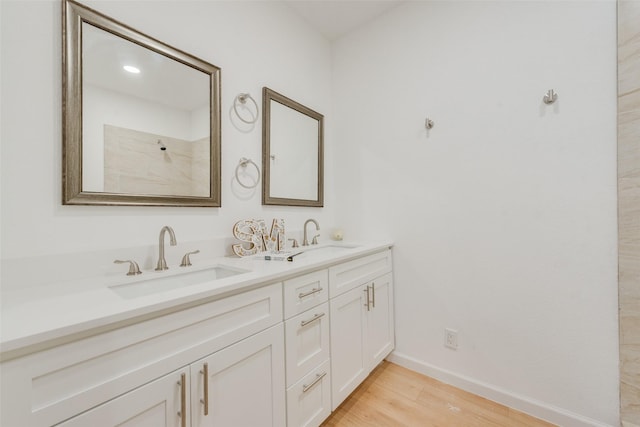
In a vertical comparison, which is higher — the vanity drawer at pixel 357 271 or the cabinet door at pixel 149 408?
the vanity drawer at pixel 357 271

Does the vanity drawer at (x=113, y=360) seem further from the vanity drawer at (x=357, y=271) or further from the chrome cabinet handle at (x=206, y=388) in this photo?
the vanity drawer at (x=357, y=271)

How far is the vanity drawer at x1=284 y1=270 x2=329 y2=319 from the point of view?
45.2 inches

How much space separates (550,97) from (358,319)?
1601mm

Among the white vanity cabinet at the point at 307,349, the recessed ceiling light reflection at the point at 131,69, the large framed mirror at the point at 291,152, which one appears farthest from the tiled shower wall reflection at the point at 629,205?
the recessed ceiling light reflection at the point at 131,69

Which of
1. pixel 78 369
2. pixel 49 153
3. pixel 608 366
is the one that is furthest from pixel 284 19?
pixel 608 366

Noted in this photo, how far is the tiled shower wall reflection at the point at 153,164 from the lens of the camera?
44.6 inches

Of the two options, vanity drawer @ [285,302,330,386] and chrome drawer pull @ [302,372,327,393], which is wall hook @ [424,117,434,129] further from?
chrome drawer pull @ [302,372,327,393]

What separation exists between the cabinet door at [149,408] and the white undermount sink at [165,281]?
0.41 m

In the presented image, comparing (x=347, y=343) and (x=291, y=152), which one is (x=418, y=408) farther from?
(x=291, y=152)

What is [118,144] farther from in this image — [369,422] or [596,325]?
[596,325]

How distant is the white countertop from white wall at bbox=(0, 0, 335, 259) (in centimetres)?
19

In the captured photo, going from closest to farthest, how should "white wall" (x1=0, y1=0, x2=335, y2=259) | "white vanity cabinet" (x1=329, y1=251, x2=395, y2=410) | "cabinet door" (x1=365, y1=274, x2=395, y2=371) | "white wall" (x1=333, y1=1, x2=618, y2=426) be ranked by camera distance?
"white wall" (x1=0, y1=0, x2=335, y2=259), "white wall" (x1=333, y1=1, x2=618, y2=426), "white vanity cabinet" (x1=329, y1=251, x2=395, y2=410), "cabinet door" (x1=365, y1=274, x2=395, y2=371)

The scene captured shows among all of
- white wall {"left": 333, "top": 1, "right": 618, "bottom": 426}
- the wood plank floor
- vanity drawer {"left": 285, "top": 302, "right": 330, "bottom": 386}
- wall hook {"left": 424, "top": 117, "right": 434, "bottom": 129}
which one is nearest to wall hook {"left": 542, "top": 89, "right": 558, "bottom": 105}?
white wall {"left": 333, "top": 1, "right": 618, "bottom": 426}

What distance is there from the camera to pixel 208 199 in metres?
1.44
